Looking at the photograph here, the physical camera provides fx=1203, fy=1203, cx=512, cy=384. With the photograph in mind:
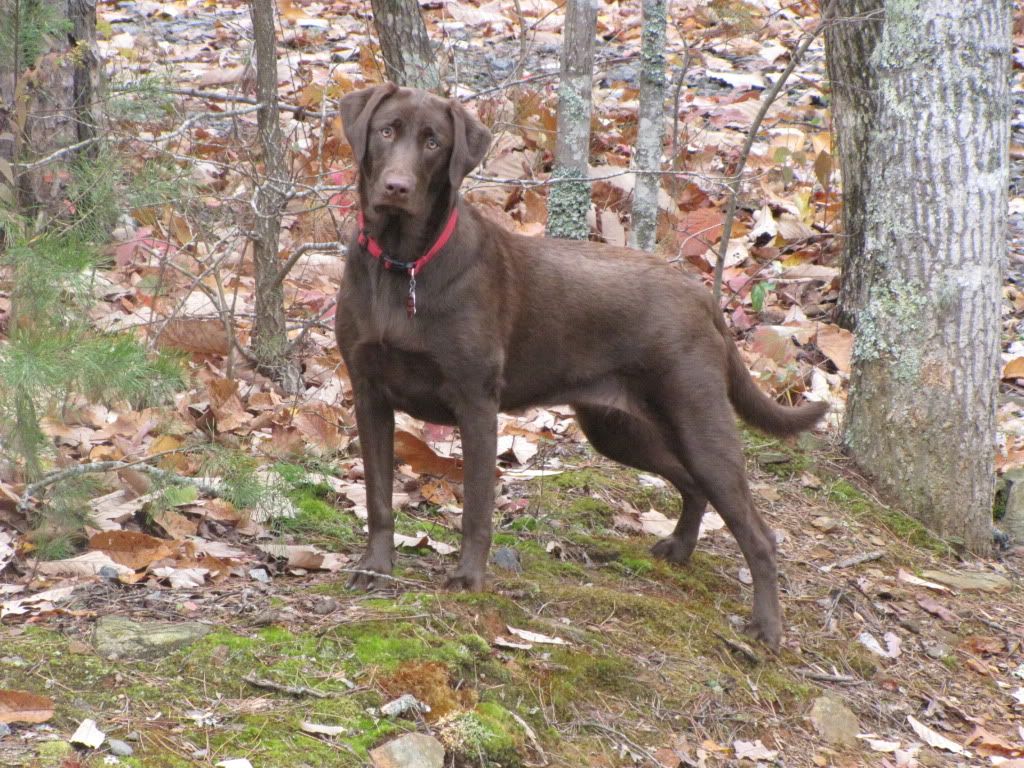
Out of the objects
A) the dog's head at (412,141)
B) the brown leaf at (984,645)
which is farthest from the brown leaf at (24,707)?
the brown leaf at (984,645)

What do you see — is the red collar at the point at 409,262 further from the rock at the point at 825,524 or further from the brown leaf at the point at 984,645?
the brown leaf at the point at 984,645

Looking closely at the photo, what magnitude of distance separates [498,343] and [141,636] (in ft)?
5.42

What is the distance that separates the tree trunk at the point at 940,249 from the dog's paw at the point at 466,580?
2.84m

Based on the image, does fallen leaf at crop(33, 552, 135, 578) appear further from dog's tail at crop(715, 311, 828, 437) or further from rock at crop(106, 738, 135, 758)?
dog's tail at crop(715, 311, 828, 437)

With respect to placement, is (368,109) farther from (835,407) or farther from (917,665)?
(835,407)

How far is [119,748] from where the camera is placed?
2986mm

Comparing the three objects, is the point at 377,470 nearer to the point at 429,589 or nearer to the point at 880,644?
the point at 429,589

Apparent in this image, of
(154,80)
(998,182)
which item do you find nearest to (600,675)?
(154,80)

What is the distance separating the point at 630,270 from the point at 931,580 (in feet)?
7.30

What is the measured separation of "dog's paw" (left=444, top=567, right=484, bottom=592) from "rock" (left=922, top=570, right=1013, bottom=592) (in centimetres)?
257

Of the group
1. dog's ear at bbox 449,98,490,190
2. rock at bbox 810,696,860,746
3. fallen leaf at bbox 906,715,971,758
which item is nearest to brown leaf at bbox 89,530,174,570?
dog's ear at bbox 449,98,490,190

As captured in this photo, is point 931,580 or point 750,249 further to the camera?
point 750,249

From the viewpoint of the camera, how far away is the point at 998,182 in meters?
6.05

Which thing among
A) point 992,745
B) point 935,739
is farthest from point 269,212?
point 992,745
